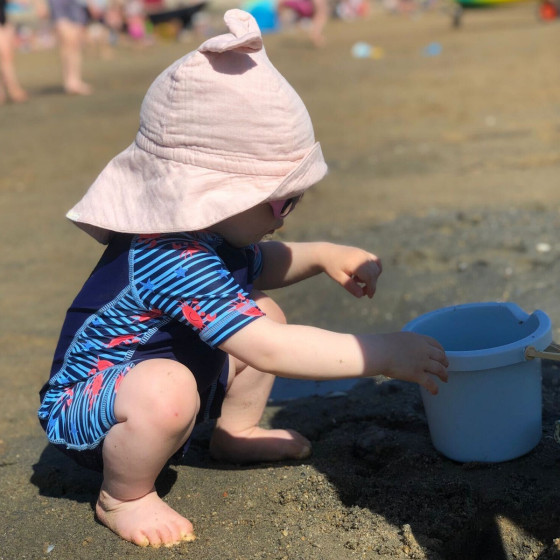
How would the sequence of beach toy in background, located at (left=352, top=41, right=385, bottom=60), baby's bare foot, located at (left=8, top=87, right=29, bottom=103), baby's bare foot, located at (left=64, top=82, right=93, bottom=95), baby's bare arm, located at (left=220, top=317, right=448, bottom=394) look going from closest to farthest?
baby's bare arm, located at (left=220, top=317, right=448, bottom=394), baby's bare foot, located at (left=8, top=87, right=29, bottom=103), baby's bare foot, located at (left=64, top=82, right=93, bottom=95), beach toy in background, located at (left=352, top=41, right=385, bottom=60)

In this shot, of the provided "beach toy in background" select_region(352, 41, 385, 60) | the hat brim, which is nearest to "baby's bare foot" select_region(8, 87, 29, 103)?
"beach toy in background" select_region(352, 41, 385, 60)

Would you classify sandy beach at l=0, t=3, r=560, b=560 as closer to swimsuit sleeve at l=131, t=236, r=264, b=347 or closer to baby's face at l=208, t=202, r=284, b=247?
swimsuit sleeve at l=131, t=236, r=264, b=347

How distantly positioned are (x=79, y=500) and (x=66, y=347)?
1.42 feet

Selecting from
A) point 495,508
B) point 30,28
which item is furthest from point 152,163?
point 30,28

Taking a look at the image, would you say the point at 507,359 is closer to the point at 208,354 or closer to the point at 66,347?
the point at 208,354

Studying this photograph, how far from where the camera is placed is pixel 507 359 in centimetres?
201

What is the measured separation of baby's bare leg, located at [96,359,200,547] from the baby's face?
340 mm

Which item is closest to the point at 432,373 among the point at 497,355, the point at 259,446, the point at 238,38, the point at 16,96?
the point at 497,355

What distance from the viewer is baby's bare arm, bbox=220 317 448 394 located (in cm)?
188

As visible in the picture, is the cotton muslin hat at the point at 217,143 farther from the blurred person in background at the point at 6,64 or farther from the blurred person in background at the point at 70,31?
the blurred person in background at the point at 70,31

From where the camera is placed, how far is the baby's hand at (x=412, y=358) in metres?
1.89

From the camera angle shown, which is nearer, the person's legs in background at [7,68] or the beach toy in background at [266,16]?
the person's legs in background at [7,68]

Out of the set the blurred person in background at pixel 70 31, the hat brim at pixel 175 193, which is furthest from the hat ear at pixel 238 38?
the blurred person in background at pixel 70 31

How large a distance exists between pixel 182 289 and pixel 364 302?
5.56ft
